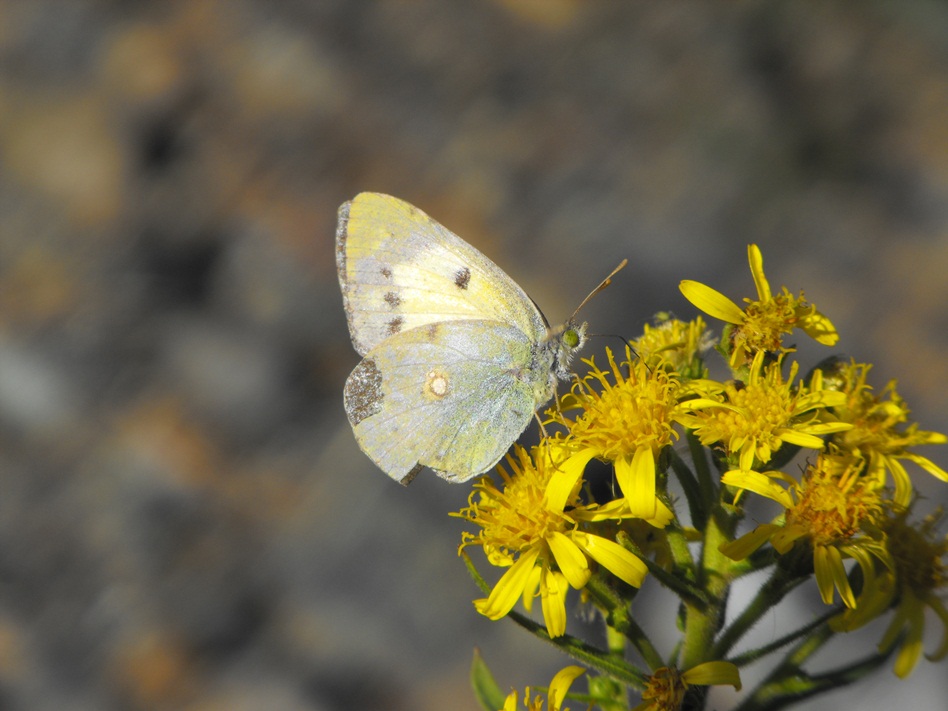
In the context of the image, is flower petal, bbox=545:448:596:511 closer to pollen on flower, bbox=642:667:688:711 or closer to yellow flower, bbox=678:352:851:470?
yellow flower, bbox=678:352:851:470

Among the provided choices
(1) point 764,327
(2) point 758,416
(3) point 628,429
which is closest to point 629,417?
(3) point 628,429

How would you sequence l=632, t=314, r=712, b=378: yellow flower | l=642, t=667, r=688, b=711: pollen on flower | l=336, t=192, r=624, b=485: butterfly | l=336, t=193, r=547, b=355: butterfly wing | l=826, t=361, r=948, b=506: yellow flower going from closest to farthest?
l=642, t=667, r=688, b=711: pollen on flower → l=826, t=361, r=948, b=506: yellow flower → l=632, t=314, r=712, b=378: yellow flower → l=336, t=192, r=624, b=485: butterfly → l=336, t=193, r=547, b=355: butterfly wing

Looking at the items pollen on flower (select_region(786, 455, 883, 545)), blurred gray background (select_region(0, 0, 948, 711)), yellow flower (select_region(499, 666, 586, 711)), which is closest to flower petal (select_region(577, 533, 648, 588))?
yellow flower (select_region(499, 666, 586, 711))

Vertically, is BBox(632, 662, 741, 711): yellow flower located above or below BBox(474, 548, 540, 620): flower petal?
above

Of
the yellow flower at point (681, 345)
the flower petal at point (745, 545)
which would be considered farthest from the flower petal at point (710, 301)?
the flower petal at point (745, 545)

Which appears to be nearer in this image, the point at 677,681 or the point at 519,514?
the point at 677,681

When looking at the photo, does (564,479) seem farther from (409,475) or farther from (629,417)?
(409,475)

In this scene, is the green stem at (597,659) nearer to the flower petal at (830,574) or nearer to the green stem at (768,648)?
the green stem at (768,648)
